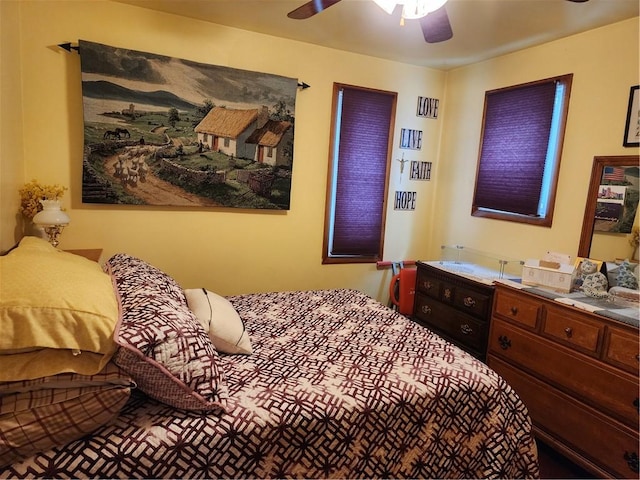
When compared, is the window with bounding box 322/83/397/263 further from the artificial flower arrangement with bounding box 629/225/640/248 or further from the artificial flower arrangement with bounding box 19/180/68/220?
the artificial flower arrangement with bounding box 19/180/68/220

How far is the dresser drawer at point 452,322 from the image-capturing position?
2574 mm

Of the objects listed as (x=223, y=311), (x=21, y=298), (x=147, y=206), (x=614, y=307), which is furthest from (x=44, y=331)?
(x=614, y=307)

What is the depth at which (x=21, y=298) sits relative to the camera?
1.11m

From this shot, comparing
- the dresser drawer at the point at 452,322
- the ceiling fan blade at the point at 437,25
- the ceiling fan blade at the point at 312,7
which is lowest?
the dresser drawer at the point at 452,322

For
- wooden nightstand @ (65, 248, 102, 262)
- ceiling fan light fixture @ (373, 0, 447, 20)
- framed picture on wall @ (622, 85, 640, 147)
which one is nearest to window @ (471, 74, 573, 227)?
framed picture on wall @ (622, 85, 640, 147)

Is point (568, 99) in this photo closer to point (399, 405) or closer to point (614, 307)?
point (614, 307)

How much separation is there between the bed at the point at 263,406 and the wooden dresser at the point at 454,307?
0.80m

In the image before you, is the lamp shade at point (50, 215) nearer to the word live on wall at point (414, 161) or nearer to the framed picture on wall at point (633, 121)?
the word live on wall at point (414, 161)

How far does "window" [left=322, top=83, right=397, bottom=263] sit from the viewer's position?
10.7ft

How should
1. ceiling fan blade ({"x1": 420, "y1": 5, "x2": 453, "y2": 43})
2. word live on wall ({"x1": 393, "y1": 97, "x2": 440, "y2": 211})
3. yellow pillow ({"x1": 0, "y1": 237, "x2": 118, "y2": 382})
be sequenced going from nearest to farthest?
yellow pillow ({"x1": 0, "y1": 237, "x2": 118, "y2": 382})
ceiling fan blade ({"x1": 420, "y1": 5, "x2": 453, "y2": 43})
word live on wall ({"x1": 393, "y1": 97, "x2": 440, "y2": 211})

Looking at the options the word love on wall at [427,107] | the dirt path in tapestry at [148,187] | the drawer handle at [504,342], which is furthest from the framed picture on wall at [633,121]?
the dirt path in tapestry at [148,187]

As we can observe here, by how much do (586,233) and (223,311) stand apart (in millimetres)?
2274

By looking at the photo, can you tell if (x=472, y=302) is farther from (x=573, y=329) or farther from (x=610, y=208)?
(x=610, y=208)

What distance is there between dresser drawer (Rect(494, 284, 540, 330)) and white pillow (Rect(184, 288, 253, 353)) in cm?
159
